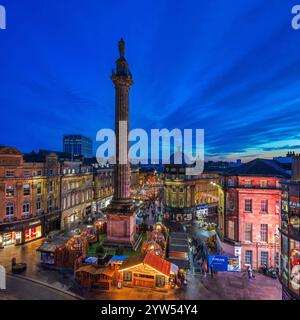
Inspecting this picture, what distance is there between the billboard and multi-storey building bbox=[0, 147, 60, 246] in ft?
88.6

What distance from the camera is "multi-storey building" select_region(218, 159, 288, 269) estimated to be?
23.0 metres

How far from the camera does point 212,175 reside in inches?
2103

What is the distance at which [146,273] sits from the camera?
18156 millimetres

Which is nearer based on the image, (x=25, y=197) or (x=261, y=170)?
(x=261, y=170)

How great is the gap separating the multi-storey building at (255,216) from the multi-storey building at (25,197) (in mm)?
29172

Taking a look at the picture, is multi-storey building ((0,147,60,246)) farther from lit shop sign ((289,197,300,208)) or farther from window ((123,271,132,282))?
lit shop sign ((289,197,300,208))

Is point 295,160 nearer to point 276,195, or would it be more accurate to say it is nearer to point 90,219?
point 276,195

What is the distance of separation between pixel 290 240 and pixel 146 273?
1231cm

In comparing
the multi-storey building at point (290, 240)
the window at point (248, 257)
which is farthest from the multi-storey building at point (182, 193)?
the multi-storey building at point (290, 240)

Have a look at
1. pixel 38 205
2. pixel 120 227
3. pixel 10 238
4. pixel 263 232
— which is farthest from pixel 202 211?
pixel 10 238

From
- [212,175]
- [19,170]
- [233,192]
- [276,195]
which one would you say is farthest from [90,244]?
[212,175]

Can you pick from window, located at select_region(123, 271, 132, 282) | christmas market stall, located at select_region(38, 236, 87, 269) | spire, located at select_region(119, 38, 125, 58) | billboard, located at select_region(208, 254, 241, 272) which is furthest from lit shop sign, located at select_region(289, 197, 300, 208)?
spire, located at select_region(119, 38, 125, 58)

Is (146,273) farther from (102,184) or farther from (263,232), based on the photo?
(102,184)
